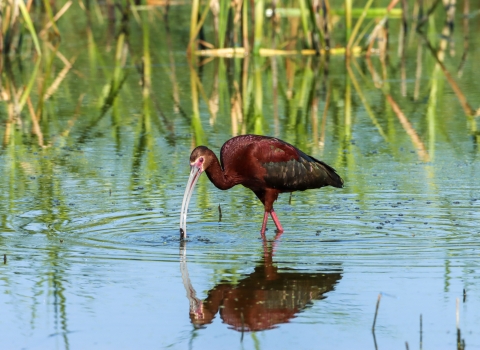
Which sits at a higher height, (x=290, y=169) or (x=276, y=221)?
(x=290, y=169)

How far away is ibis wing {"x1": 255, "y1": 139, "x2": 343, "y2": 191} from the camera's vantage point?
7.81 m

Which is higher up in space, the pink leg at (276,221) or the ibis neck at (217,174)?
the ibis neck at (217,174)

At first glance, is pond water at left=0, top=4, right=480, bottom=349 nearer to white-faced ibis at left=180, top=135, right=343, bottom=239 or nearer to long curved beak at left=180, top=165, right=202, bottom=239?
long curved beak at left=180, top=165, right=202, bottom=239

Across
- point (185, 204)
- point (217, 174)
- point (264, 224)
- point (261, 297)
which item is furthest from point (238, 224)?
point (261, 297)

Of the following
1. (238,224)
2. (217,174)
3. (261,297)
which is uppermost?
(217,174)

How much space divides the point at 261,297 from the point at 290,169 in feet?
7.63

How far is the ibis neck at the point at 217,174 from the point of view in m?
7.56

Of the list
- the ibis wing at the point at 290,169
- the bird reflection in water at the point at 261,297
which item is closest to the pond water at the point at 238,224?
the bird reflection in water at the point at 261,297

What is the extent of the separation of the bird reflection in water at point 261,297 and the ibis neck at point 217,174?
50.5 inches

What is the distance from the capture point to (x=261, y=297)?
573cm

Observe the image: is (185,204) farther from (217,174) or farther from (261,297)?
(261,297)

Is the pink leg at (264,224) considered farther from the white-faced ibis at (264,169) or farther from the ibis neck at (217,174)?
the ibis neck at (217,174)

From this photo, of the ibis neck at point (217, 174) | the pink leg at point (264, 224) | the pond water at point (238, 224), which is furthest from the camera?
the ibis neck at point (217, 174)

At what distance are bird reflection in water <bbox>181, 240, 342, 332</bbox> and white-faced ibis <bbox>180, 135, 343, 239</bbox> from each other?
1.29 meters
